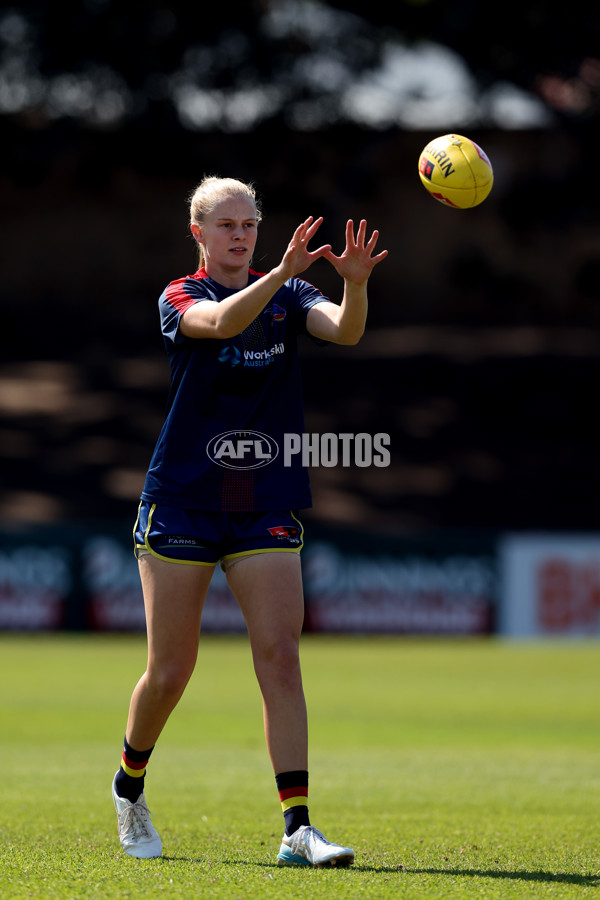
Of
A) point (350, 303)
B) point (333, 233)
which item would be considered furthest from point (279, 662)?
point (333, 233)

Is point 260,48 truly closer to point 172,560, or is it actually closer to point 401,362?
point 401,362

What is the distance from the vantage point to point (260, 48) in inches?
1093

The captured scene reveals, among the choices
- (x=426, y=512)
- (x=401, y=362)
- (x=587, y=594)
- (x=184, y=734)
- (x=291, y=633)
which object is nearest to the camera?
(x=291, y=633)

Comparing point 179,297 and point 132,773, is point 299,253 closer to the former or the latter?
point 179,297

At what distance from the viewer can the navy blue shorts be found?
502 centimetres

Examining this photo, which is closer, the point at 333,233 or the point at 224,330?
the point at 224,330

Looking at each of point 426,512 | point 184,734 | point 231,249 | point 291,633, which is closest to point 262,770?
point 184,734

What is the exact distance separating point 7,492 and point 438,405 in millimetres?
10485

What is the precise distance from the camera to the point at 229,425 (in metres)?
5.09

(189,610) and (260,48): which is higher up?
(260,48)

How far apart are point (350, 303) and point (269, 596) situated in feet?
3.87

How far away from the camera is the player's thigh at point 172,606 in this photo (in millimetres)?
5008

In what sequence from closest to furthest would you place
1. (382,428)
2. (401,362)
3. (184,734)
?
(184,734) → (382,428) → (401,362)
